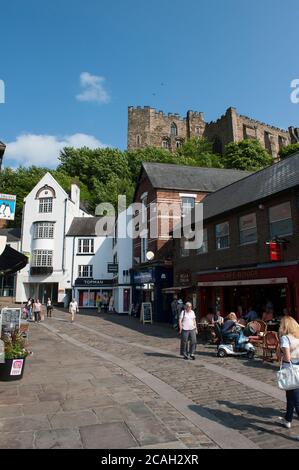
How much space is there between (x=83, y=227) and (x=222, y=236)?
27624mm

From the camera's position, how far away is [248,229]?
17.0 m

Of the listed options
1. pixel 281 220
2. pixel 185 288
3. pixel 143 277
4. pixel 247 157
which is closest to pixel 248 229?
pixel 281 220

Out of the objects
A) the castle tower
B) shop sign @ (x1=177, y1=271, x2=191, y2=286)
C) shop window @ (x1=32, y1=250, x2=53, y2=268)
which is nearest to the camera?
shop sign @ (x1=177, y1=271, x2=191, y2=286)

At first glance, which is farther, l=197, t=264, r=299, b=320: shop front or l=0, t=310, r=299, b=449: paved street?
l=197, t=264, r=299, b=320: shop front

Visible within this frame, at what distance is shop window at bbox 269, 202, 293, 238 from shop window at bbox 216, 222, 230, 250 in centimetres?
332

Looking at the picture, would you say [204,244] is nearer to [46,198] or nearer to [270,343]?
[270,343]

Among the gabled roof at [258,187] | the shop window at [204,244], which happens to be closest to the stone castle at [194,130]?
the gabled roof at [258,187]

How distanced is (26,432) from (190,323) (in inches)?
280

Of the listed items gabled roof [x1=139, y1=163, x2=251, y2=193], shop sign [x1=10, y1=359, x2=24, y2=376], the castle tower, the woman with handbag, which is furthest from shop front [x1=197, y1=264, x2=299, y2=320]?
the castle tower

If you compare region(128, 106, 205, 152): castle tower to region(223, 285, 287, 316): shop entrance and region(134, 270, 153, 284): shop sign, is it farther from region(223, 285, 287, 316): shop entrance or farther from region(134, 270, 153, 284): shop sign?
region(223, 285, 287, 316): shop entrance

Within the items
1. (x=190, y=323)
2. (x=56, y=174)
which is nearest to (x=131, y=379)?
(x=190, y=323)

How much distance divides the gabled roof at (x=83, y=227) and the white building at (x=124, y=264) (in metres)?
7.74

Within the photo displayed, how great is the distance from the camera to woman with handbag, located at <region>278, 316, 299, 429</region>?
17.5ft

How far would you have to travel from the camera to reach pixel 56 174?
182 feet
